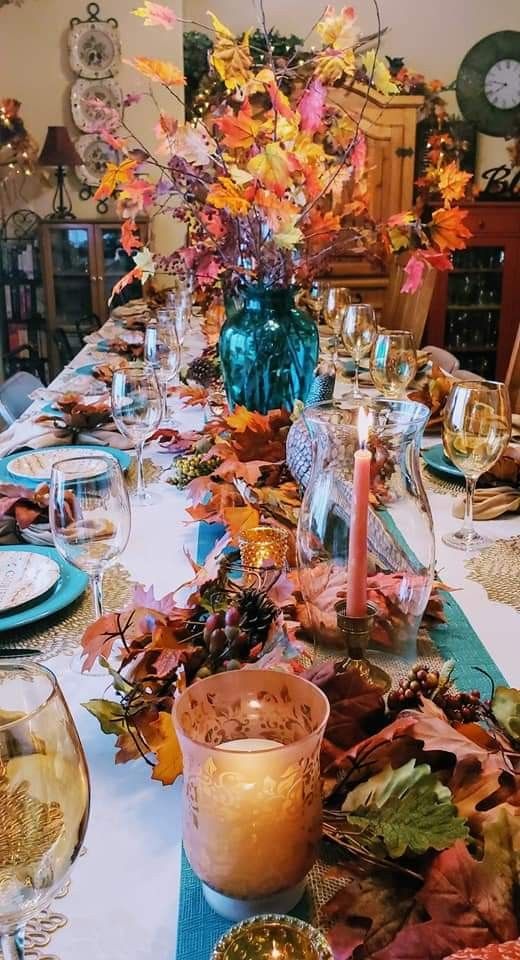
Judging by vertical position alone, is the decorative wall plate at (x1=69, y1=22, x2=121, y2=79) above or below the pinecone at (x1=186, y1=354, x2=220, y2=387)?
above

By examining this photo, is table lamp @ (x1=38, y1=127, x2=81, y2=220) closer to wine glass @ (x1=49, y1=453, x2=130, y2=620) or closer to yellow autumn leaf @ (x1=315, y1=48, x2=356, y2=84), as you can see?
yellow autumn leaf @ (x1=315, y1=48, x2=356, y2=84)

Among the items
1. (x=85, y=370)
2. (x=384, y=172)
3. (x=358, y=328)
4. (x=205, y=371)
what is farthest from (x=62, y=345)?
(x=358, y=328)

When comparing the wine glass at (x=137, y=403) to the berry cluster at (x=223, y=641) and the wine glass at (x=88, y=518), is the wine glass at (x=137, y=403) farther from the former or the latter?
the berry cluster at (x=223, y=641)

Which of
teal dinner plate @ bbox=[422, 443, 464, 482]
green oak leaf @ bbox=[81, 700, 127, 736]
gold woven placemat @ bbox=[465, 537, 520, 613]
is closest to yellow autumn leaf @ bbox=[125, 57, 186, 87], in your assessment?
teal dinner plate @ bbox=[422, 443, 464, 482]

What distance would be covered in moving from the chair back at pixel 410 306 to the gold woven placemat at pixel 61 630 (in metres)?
2.00

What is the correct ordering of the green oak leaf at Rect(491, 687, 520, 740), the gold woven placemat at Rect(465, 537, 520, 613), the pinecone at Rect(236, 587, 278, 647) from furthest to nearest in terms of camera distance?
the gold woven placemat at Rect(465, 537, 520, 613) < the pinecone at Rect(236, 587, 278, 647) < the green oak leaf at Rect(491, 687, 520, 740)

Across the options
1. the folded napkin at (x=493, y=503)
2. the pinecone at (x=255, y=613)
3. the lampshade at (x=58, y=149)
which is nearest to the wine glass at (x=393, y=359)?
the folded napkin at (x=493, y=503)

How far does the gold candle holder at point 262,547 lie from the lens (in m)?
0.88

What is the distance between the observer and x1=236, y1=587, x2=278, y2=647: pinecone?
0.68 metres

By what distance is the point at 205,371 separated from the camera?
1.84m

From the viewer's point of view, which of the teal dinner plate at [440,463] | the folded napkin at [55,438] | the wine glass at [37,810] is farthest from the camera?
the folded napkin at [55,438]

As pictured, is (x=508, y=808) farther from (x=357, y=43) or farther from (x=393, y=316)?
(x=393, y=316)

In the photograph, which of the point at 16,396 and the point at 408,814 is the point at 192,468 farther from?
the point at 16,396

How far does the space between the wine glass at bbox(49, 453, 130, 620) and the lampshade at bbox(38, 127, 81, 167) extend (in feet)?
12.7
